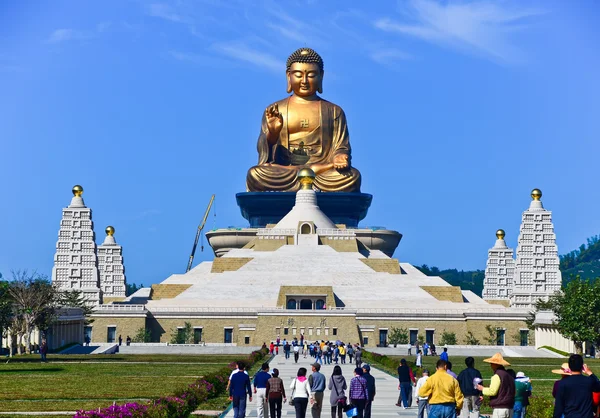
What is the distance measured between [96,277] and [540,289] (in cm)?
2532

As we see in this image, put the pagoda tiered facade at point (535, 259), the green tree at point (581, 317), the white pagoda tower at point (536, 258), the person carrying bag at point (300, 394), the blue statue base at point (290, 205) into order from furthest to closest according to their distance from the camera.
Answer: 1. the blue statue base at point (290, 205)
2. the white pagoda tower at point (536, 258)
3. the pagoda tiered facade at point (535, 259)
4. the green tree at point (581, 317)
5. the person carrying bag at point (300, 394)

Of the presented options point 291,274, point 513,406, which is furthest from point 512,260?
point 513,406

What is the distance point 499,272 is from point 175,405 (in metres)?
69.1

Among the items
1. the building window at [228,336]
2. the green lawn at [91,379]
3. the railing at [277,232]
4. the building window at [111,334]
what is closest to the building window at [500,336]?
the building window at [228,336]

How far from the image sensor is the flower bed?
18312mm

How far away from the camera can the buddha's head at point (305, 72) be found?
8719 centimetres

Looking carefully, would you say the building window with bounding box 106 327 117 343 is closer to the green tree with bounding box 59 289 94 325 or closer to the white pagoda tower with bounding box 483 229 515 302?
the green tree with bounding box 59 289 94 325

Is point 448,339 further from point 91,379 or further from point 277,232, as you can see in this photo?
point 91,379

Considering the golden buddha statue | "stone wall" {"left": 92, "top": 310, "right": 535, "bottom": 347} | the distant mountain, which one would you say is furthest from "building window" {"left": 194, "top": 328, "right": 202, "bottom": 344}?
the distant mountain

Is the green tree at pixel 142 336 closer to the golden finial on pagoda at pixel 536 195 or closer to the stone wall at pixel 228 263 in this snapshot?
the stone wall at pixel 228 263

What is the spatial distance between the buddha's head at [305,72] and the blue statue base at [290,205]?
7502 millimetres

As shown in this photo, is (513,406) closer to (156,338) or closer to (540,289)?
(156,338)

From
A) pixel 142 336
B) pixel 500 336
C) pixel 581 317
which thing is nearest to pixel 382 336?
pixel 500 336

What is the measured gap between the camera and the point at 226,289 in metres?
63.6
